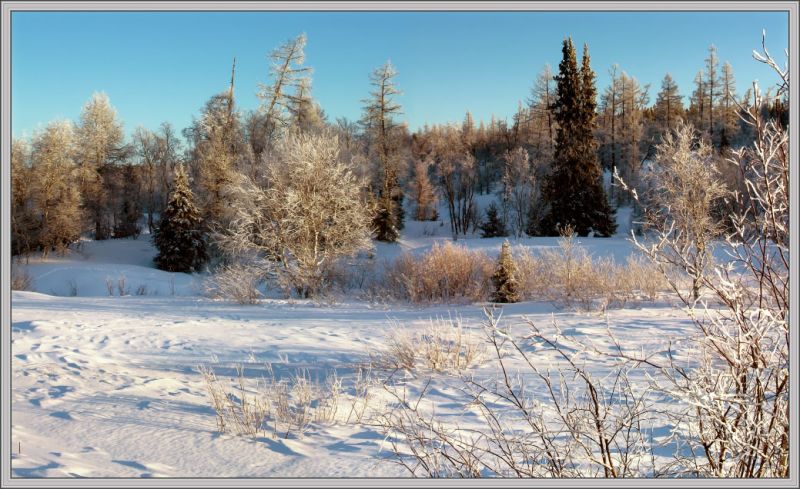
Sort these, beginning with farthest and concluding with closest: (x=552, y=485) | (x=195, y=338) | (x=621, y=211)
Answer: (x=621, y=211)
(x=195, y=338)
(x=552, y=485)

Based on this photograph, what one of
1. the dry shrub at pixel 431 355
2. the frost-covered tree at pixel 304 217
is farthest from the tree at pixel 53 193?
the dry shrub at pixel 431 355

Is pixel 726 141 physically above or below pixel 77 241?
above

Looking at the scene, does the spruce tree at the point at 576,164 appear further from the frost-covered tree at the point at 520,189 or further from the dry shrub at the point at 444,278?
the dry shrub at the point at 444,278

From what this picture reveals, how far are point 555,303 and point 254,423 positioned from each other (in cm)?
816

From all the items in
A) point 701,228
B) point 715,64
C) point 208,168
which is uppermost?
point 715,64

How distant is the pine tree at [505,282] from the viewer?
11867mm

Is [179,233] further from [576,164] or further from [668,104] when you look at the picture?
[668,104]

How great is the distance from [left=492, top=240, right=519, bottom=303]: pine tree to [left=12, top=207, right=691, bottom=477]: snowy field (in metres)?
0.65

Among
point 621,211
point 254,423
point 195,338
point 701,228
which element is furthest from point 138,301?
point 621,211

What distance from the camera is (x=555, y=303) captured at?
10766 mm

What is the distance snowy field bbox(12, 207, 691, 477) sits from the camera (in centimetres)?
332

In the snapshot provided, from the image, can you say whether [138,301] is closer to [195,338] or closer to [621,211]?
[195,338]

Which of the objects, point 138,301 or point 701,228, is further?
point 138,301

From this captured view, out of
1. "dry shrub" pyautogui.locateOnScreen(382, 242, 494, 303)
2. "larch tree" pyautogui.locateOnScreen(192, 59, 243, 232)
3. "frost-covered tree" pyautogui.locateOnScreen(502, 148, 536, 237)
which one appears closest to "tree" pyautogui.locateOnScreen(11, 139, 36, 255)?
"larch tree" pyautogui.locateOnScreen(192, 59, 243, 232)
